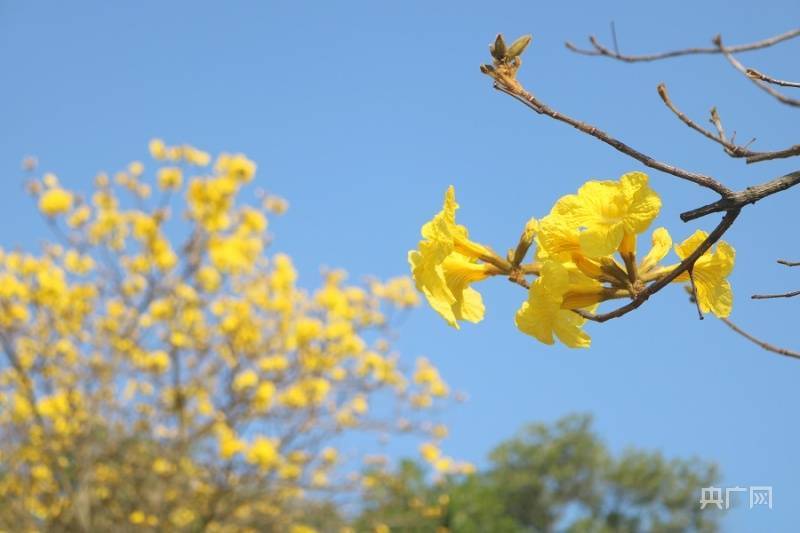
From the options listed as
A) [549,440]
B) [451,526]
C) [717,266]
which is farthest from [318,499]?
[549,440]

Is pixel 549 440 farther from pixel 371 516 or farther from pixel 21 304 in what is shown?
pixel 21 304

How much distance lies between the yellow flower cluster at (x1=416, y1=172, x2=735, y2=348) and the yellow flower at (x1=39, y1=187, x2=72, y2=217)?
712 centimetres

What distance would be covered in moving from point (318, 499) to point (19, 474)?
3.15m

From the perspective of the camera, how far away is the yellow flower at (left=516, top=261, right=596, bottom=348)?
4.01 ft

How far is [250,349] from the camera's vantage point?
816 cm

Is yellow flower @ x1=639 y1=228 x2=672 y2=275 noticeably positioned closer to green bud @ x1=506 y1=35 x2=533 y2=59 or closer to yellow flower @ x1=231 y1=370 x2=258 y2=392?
green bud @ x1=506 y1=35 x2=533 y2=59

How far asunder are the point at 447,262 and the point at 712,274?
44cm

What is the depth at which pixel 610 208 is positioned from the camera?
1.21 m

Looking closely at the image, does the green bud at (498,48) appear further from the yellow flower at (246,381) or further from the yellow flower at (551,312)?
the yellow flower at (246,381)

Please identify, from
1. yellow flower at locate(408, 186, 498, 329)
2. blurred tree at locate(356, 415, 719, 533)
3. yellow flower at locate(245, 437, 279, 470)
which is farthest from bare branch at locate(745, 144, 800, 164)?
blurred tree at locate(356, 415, 719, 533)

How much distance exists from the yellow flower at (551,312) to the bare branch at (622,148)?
0.65 ft

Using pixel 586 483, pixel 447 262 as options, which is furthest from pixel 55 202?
pixel 586 483

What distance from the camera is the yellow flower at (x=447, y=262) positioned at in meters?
1.28

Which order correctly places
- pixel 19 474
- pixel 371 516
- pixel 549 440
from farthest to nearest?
pixel 549 440
pixel 371 516
pixel 19 474
